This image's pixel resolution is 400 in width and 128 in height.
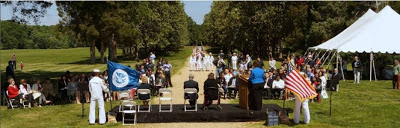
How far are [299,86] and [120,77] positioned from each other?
551 centimetres

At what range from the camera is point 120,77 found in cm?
1407

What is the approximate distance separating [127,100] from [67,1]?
8.68 m

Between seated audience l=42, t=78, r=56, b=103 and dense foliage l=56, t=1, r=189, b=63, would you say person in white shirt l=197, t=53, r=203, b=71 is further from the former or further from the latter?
seated audience l=42, t=78, r=56, b=103

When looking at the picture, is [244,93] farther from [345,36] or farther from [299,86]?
[345,36]

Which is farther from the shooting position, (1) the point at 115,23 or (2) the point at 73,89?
(1) the point at 115,23

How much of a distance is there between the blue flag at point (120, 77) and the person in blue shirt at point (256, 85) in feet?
12.1

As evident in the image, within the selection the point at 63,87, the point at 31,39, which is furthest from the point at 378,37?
the point at 31,39

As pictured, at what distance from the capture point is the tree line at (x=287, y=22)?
47.2 metres

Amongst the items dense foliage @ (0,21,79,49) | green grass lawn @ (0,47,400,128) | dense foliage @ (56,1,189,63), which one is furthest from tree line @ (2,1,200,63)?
dense foliage @ (0,21,79,49)

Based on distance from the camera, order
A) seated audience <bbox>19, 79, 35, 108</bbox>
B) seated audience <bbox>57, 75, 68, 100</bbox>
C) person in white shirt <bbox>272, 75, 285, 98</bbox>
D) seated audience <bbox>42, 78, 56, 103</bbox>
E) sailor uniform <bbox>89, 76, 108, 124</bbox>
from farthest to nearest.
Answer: seated audience <bbox>57, 75, 68, 100</bbox>
person in white shirt <bbox>272, 75, 285, 98</bbox>
seated audience <bbox>42, 78, 56, 103</bbox>
seated audience <bbox>19, 79, 35, 108</bbox>
sailor uniform <bbox>89, 76, 108, 124</bbox>

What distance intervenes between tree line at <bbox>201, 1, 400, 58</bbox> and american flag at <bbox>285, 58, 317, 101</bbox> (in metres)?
33.3

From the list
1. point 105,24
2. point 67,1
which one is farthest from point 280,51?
point 67,1

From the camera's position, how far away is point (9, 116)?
15.0 m

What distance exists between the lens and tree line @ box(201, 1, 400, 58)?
47.2m
